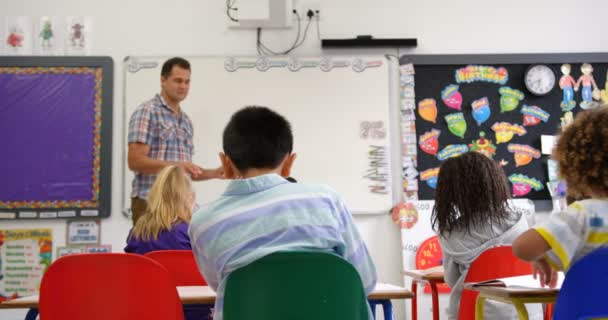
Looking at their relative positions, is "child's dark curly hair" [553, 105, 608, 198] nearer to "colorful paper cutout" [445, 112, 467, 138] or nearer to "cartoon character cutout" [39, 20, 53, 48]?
"colorful paper cutout" [445, 112, 467, 138]

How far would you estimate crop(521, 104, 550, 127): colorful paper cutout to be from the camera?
15.5 ft

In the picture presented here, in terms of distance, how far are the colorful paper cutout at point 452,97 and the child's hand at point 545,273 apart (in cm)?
335

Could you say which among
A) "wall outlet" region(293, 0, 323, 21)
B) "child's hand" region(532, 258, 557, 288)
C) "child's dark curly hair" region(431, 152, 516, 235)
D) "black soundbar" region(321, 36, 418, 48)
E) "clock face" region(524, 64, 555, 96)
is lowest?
"child's hand" region(532, 258, 557, 288)

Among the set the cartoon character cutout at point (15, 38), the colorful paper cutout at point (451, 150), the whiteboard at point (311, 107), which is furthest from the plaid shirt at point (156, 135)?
the colorful paper cutout at point (451, 150)

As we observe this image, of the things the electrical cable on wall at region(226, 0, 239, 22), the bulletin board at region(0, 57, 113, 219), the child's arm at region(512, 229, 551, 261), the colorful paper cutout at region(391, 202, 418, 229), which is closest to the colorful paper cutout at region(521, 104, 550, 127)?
the colorful paper cutout at region(391, 202, 418, 229)

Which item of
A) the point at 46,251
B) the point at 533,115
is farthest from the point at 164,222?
the point at 533,115

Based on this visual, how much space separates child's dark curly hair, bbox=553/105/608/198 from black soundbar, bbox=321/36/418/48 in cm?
320

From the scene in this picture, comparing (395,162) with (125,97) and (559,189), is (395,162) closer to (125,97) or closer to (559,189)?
(559,189)

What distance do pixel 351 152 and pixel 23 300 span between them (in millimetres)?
3187

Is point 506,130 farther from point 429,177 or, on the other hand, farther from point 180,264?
point 180,264

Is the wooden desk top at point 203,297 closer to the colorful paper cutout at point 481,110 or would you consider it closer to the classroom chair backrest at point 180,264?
the classroom chair backrest at point 180,264

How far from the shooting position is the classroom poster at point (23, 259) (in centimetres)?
Answer: 439

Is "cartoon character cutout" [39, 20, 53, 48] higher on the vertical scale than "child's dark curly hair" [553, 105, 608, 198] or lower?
higher

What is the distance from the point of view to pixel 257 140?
1513 millimetres
